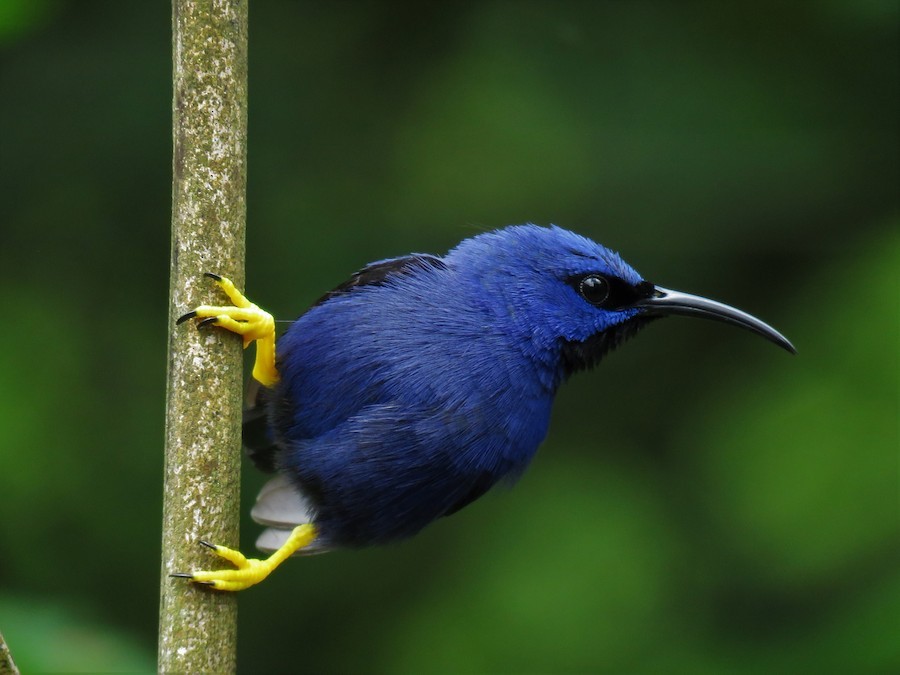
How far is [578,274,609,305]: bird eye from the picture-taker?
14.0 ft

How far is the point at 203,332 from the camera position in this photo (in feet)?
10.7

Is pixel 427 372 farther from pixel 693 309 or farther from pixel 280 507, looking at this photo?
pixel 693 309

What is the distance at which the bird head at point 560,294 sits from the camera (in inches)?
164

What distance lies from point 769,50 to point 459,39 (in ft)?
5.67

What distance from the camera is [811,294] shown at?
6137mm

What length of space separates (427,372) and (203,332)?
0.90m

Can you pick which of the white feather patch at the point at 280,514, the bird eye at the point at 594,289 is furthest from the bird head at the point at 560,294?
the white feather patch at the point at 280,514

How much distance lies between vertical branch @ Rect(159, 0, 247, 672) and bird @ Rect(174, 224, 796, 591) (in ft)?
1.41

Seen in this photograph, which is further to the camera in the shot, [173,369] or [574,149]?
[574,149]

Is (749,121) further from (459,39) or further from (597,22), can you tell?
(459,39)

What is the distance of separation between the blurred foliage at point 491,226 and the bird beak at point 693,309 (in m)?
1.42

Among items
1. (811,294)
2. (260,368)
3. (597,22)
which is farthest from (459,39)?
(260,368)

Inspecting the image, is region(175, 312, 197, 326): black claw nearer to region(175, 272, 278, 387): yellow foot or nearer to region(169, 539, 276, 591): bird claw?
region(175, 272, 278, 387): yellow foot

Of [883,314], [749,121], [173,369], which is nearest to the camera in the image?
[173,369]
